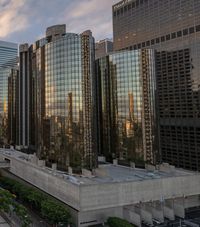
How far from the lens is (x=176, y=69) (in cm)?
14450

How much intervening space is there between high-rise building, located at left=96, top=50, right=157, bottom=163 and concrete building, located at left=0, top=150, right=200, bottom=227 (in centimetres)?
1379

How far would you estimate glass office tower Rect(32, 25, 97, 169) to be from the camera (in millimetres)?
96062

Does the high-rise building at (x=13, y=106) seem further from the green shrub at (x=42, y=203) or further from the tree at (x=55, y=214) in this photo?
the tree at (x=55, y=214)

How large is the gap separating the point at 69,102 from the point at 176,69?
6644cm

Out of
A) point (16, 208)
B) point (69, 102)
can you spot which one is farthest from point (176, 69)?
point (16, 208)

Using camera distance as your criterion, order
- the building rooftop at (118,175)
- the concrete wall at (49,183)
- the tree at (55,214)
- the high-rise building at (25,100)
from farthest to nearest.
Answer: the high-rise building at (25,100), the building rooftop at (118,175), the concrete wall at (49,183), the tree at (55,214)

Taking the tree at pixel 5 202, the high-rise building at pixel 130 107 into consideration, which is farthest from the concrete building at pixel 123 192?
the tree at pixel 5 202

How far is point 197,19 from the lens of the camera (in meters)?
144

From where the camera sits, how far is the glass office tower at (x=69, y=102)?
96.1 meters

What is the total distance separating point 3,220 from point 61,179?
17177 millimetres

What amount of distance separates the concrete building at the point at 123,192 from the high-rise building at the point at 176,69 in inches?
1482

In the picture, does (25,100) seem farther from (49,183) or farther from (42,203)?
(42,203)

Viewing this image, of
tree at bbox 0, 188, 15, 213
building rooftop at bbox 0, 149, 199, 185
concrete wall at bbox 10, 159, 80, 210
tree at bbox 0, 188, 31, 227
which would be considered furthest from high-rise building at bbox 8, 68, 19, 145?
tree at bbox 0, 188, 31, 227

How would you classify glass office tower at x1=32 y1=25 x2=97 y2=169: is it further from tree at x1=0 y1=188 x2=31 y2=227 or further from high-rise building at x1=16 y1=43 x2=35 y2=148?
high-rise building at x1=16 y1=43 x2=35 y2=148
